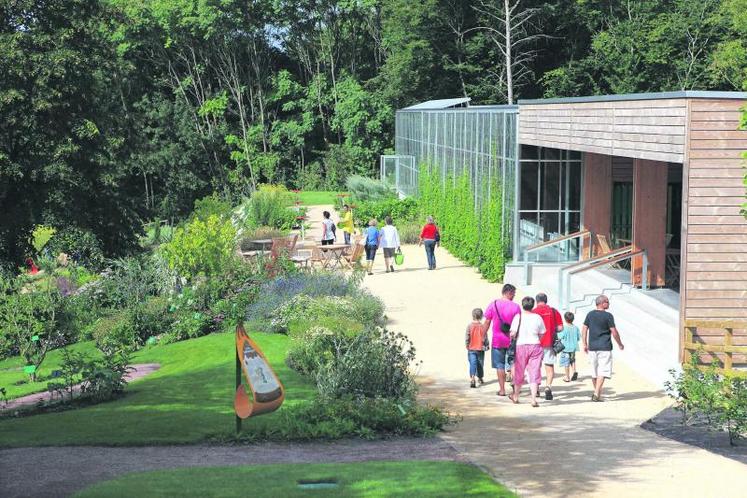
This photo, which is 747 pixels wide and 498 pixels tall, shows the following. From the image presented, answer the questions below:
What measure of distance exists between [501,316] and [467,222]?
568 inches

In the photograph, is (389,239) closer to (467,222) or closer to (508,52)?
(467,222)

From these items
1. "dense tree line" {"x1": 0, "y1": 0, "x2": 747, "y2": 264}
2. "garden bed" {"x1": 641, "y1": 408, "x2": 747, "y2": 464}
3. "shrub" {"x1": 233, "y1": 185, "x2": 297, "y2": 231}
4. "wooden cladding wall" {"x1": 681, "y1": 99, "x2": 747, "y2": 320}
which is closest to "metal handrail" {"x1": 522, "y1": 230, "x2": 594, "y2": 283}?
"wooden cladding wall" {"x1": 681, "y1": 99, "x2": 747, "y2": 320}

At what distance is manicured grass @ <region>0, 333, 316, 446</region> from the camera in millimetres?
11812

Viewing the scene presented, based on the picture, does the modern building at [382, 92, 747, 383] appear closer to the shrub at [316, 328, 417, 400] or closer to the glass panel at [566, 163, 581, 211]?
the glass panel at [566, 163, 581, 211]

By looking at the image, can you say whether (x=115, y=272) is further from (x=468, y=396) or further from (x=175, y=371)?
(x=468, y=396)

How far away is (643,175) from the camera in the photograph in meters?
19.9

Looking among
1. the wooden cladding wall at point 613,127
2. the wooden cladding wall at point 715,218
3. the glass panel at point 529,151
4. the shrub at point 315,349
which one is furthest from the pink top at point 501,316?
the glass panel at point 529,151

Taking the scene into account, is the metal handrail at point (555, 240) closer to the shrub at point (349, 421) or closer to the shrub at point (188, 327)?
the shrub at point (188, 327)

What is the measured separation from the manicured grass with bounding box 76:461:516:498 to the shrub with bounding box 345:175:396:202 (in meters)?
31.5

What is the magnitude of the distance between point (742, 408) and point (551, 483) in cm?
296

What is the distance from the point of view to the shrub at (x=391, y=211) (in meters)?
37.4

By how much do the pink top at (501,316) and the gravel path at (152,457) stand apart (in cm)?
Answer: 281

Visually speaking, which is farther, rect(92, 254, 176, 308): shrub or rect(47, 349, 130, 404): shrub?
rect(92, 254, 176, 308): shrub

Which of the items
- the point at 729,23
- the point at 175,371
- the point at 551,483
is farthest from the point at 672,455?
the point at 729,23
